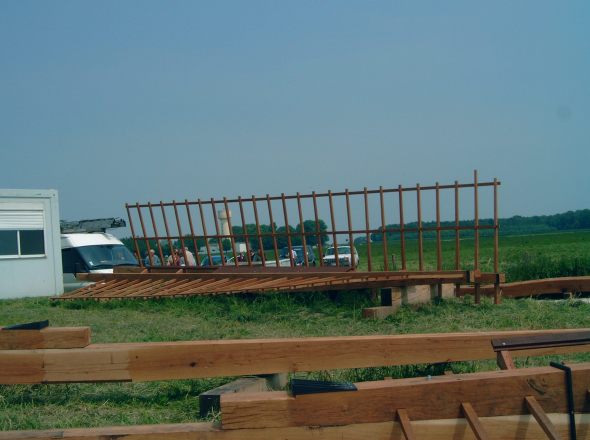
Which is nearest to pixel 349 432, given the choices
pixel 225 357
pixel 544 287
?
pixel 225 357

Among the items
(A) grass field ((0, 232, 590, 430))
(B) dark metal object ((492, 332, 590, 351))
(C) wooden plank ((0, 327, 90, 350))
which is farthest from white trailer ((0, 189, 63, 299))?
(B) dark metal object ((492, 332, 590, 351))

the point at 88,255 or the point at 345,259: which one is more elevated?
the point at 88,255

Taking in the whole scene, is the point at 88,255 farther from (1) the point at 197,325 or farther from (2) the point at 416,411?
(2) the point at 416,411

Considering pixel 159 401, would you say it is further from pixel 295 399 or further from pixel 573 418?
pixel 573 418

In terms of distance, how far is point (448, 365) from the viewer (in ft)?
18.0

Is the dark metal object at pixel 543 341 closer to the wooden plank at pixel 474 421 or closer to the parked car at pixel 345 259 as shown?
the wooden plank at pixel 474 421

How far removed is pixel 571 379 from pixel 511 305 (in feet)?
21.8

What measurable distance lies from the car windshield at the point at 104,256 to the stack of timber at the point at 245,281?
247 inches

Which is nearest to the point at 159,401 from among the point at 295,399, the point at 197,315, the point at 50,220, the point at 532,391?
the point at 295,399

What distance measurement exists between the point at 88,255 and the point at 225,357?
54.0ft

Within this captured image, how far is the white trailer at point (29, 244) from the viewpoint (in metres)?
18.6

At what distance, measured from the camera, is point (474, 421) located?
3463mm

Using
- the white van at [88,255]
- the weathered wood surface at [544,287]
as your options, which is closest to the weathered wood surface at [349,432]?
the weathered wood surface at [544,287]

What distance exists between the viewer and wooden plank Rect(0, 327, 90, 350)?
493 centimetres
